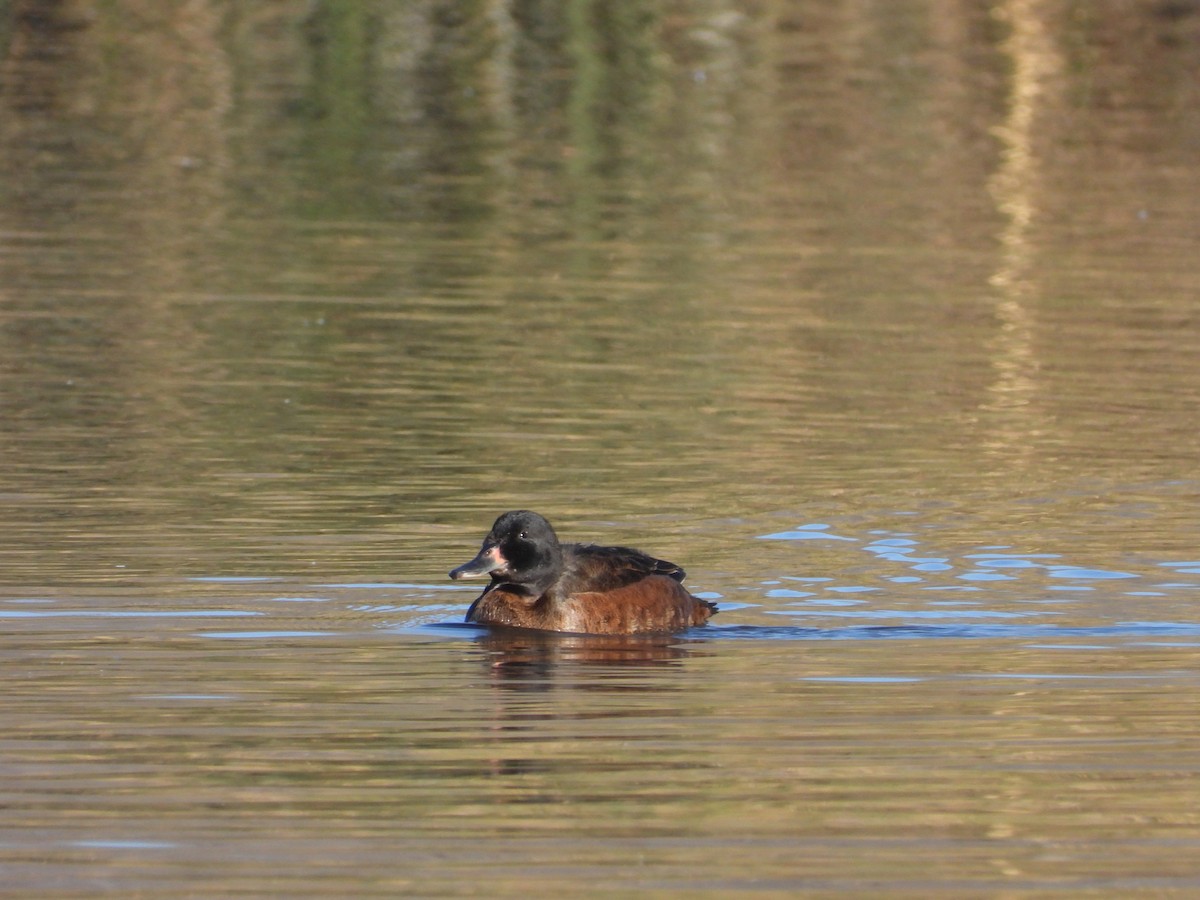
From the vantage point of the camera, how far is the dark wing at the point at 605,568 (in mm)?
10461

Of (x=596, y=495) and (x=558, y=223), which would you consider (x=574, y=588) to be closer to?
(x=596, y=495)

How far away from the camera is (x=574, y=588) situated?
10.6 m

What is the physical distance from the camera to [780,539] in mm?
11984

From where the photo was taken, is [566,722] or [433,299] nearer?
[566,722]

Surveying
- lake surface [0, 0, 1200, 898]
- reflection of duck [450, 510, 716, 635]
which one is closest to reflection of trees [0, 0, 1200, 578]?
lake surface [0, 0, 1200, 898]

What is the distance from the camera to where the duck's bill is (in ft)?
33.7

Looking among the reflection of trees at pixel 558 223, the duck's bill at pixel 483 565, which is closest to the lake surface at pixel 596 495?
the reflection of trees at pixel 558 223

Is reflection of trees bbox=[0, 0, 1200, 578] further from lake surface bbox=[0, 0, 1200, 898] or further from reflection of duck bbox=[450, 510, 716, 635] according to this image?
reflection of duck bbox=[450, 510, 716, 635]

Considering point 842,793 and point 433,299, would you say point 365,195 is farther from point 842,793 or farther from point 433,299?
point 842,793

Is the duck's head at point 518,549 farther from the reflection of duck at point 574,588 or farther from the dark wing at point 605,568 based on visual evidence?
the dark wing at point 605,568

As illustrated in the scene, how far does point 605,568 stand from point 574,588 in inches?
6.6

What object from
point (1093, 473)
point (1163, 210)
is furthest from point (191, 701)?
point (1163, 210)

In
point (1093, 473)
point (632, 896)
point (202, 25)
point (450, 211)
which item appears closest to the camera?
point (632, 896)

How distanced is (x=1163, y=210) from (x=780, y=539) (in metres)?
15.0
